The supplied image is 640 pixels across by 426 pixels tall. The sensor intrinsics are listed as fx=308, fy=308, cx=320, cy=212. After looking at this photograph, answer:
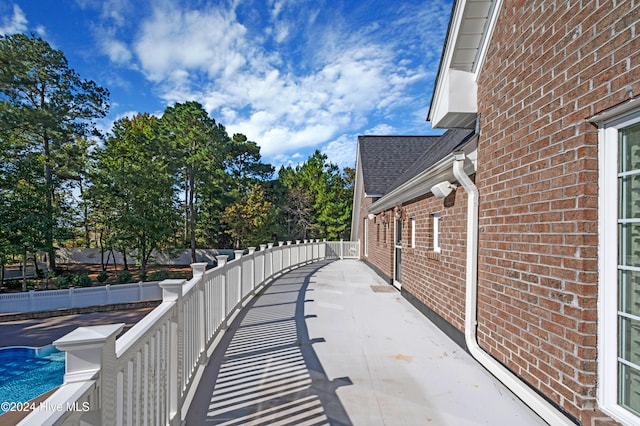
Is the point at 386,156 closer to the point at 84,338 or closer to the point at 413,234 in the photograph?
the point at 413,234

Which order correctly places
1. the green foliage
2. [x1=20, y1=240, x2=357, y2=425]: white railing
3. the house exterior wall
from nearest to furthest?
1. [x1=20, y1=240, x2=357, y2=425]: white railing
2. the house exterior wall
3. the green foliage

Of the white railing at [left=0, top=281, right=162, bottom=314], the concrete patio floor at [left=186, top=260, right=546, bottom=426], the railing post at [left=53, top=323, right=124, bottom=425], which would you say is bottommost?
the white railing at [left=0, top=281, right=162, bottom=314]

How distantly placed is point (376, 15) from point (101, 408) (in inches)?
396

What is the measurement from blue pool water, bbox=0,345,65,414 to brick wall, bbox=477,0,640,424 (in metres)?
10.2

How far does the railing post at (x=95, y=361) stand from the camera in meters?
1.14

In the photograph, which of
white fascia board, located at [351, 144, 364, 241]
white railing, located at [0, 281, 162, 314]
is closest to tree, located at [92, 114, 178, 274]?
white railing, located at [0, 281, 162, 314]

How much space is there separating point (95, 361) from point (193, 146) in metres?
23.3

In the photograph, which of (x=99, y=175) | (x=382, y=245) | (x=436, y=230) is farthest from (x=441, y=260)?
(x=99, y=175)

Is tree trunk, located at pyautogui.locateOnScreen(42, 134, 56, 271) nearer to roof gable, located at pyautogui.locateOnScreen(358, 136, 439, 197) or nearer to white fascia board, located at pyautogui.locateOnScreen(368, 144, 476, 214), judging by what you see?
roof gable, located at pyautogui.locateOnScreen(358, 136, 439, 197)

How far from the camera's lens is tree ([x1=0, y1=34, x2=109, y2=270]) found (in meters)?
15.3

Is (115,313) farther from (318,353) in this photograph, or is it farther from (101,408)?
(101,408)

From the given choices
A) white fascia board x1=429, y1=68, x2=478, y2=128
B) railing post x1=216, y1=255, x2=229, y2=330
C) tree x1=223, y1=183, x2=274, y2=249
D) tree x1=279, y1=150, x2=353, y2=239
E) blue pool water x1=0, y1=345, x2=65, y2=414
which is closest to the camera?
white fascia board x1=429, y1=68, x2=478, y2=128

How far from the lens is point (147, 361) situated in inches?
70.8

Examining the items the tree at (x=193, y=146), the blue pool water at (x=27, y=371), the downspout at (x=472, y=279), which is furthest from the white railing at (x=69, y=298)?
the downspout at (x=472, y=279)
